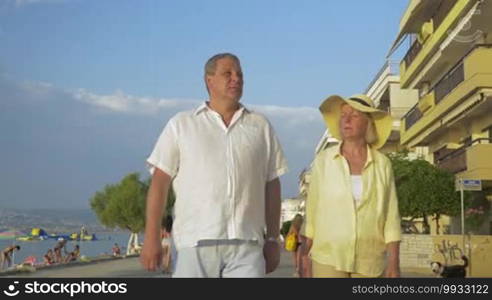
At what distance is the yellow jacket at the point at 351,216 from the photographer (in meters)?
5.22

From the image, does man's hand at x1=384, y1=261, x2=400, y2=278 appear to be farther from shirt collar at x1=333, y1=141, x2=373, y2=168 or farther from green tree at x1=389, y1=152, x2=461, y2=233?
green tree at x1=389, y1=152, x2=461, y2=233

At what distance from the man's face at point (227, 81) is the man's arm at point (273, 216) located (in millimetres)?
573

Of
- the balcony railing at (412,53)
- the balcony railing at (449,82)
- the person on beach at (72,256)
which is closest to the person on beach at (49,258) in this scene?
the person on beach at (72,256)

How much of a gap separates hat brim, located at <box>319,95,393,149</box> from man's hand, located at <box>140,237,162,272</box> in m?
1.77

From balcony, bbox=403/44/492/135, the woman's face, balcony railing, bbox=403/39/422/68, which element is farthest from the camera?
balcony railing, bbox=403/39/422/68

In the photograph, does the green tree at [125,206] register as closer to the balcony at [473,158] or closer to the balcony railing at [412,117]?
→ the balcony railing at [412,117]

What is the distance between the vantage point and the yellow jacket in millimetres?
5223

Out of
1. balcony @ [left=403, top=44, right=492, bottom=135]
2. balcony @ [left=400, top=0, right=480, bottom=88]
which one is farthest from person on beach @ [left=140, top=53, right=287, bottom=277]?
balcony @ [left=400, top=0, right=480, bottom=88]

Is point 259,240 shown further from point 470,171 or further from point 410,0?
point 410,0

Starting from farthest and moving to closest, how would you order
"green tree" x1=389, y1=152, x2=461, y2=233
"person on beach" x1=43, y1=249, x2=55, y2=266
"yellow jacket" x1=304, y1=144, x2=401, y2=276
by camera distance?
"person on beach" x1=43, y1=249, x2=55, y2=266 → "green tree" x1=389, y1=152, x2=461, y2=233 → "yellow jacket" x1=304, y1=144, x2=401, y2=276

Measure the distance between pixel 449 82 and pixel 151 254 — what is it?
99.6 ft

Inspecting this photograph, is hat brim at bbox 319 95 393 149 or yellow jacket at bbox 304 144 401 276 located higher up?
hat brim at bbox 319 95 393 149

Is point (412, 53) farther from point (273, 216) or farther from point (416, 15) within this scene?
point (273, 216)

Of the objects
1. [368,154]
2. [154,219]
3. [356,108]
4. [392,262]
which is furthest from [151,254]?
[356,108]
